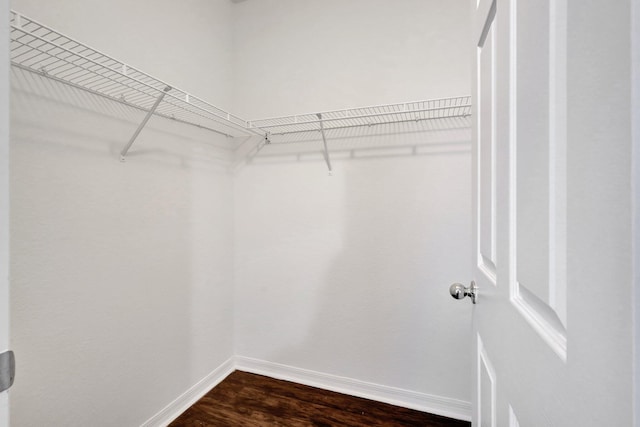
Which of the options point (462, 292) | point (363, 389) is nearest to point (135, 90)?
point (462, 292)

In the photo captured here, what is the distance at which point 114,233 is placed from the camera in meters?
1.30

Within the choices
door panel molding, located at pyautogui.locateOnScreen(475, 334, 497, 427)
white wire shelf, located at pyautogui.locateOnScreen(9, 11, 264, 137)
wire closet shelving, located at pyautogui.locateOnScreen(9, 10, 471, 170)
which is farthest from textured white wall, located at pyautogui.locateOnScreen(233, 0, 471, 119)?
door panel molding, located at pyautogui.locateOnScreen(475, 334, 497, 427)

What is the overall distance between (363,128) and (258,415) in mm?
1769

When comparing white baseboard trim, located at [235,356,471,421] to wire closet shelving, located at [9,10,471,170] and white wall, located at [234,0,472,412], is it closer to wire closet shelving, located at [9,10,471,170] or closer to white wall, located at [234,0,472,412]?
white wall, located at [234,0,472,412]

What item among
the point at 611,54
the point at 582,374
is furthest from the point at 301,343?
the point at 611,54

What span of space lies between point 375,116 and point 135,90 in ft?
3.87

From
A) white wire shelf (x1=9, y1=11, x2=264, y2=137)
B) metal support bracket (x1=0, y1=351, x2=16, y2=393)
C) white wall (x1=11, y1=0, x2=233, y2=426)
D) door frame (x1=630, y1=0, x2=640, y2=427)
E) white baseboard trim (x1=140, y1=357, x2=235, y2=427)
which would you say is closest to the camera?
door frame (x1=630, y1=0, x2=640, y2=427)

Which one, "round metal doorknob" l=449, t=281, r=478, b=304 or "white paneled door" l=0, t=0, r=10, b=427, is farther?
"round metal doorknob" l=449, t=281, r=478, b=304

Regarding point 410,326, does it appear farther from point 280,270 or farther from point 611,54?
point 611,54

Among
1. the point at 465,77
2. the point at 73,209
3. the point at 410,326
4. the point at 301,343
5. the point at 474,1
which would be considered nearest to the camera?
the point at 474,1

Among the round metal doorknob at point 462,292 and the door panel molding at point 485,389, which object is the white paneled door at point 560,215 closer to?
the door panel molding at point 485,389

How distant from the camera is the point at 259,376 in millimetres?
1992

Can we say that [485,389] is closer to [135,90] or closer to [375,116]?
[375,116]

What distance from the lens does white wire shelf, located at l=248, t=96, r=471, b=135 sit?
1.56 meters
